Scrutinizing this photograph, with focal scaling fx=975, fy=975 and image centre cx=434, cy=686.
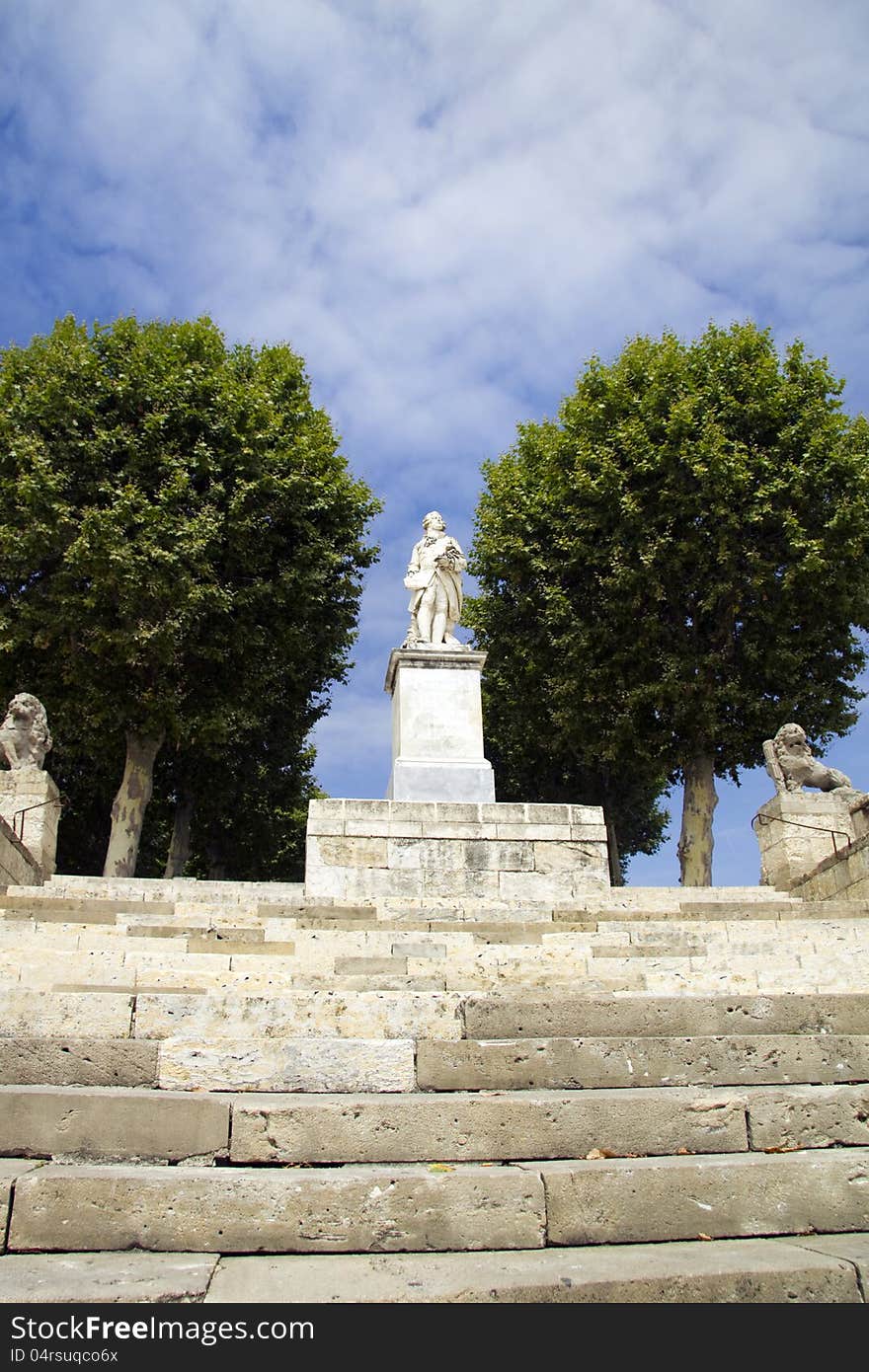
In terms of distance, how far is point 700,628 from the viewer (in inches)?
848

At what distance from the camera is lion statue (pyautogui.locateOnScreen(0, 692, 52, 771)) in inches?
529

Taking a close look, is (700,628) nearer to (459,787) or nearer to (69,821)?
(459,787)

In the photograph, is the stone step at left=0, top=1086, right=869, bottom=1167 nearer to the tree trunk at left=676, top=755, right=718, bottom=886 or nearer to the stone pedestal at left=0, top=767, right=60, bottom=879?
the stone pedestal at left=0, top=767, right=60, bottom=879

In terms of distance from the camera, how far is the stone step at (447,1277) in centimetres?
319

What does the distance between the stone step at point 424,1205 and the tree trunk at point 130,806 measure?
15.3 m

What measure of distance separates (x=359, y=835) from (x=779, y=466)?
12513mm

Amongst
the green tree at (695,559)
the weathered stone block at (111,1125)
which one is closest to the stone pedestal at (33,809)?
the weathered stone block at (111,1125)

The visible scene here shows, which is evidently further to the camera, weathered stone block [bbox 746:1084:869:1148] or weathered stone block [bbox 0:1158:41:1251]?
weathered stone block [bbox 746:1084:869:1148]

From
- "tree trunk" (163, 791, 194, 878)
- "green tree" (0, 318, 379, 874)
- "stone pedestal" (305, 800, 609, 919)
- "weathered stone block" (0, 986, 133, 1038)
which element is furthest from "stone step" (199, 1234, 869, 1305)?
"tree trunk" (163, 791, 194, 878)

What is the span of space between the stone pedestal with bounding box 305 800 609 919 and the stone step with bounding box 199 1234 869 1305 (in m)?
8.36

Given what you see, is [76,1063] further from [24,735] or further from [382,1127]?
[24,735]

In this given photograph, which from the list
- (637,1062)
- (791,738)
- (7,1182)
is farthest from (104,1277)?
(791,738)

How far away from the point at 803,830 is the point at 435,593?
21.1 feet
